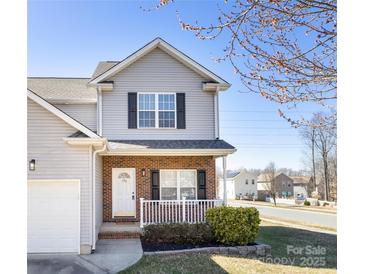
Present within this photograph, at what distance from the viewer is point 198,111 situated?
12.6m

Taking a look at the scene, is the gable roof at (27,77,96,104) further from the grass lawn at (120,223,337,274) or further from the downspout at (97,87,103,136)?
the grass lawn at (120,223,337,274)

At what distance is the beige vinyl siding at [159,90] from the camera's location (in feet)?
40.2

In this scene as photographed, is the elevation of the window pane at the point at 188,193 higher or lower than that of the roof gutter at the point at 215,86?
lower

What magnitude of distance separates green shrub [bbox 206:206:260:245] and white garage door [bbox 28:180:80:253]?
158 inches

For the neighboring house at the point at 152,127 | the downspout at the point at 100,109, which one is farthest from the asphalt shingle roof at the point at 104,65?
the downspout at the point at 100,109

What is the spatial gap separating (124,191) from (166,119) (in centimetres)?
305

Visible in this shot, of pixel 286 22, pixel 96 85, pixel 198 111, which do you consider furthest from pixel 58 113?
pixel 286 22

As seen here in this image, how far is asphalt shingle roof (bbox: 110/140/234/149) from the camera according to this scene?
11.4 m

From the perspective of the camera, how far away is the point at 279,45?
3.92 meters

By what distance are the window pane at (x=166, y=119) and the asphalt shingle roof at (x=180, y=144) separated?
699mm

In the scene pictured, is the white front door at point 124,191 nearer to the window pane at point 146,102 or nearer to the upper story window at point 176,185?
the upper story window at point 176,185
